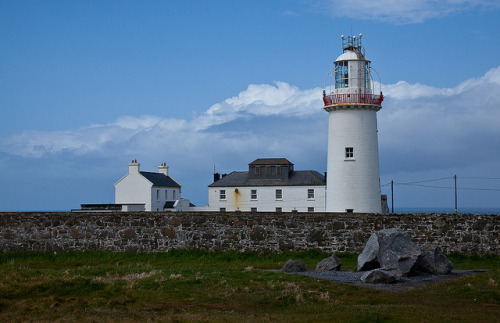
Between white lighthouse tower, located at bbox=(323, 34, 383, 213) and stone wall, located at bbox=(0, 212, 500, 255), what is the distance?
932 centimetres

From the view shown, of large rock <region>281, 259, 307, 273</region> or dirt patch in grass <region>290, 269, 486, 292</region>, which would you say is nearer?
dirt patch in grass <region>290, 269, 486, 292</region>

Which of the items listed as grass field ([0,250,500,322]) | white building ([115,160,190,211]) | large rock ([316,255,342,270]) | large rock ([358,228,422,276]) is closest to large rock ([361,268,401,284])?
large rock ([358,228,422,276])

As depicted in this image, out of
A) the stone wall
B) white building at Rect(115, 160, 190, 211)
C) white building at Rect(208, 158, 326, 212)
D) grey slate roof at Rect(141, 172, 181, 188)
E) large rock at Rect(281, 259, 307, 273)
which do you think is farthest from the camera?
grey slate roof at Rect(141, 172, 181, 188)

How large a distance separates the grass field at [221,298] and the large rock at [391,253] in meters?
1.76

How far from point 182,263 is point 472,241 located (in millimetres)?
10665

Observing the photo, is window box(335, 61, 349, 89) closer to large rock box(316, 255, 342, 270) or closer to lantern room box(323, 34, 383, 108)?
lantern room box(323, 34, 383, 108)

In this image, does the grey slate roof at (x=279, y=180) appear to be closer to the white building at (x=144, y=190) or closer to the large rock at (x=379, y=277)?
the white building at (x=144, y=190)

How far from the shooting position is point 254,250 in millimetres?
23641

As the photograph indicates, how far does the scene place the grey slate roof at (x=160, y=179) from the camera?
221 feet

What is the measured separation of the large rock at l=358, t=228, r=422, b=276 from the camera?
18125mm

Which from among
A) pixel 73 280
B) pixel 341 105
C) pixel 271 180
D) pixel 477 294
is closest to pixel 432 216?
pixel 477 294

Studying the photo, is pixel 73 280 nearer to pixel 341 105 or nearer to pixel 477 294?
pixel 477 294

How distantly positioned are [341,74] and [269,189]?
1360 inches

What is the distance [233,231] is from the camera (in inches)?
940
